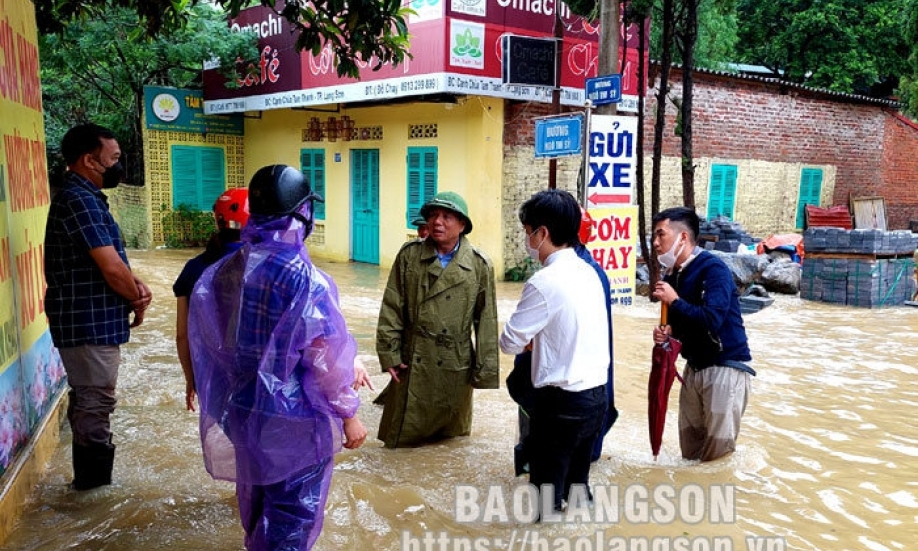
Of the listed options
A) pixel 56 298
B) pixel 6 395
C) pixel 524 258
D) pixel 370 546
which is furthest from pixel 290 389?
pixel 524 258

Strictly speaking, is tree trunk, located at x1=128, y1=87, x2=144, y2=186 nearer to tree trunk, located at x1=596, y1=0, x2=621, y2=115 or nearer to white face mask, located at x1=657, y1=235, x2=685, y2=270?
tree trunk, located at x1=596, y1=0, x2=621, y2=115

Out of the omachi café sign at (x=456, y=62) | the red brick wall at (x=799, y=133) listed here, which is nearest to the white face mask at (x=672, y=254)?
the omachi café sign at (x=456, y=62)

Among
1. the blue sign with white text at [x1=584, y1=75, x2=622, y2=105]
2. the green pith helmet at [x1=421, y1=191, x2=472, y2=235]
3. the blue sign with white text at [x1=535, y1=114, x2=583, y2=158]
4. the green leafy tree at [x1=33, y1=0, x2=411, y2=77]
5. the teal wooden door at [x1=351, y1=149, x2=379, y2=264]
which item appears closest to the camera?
the green pith helmet at [x1=421, y1=191, x2=472, y2=235]

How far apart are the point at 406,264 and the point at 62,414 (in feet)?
8.33

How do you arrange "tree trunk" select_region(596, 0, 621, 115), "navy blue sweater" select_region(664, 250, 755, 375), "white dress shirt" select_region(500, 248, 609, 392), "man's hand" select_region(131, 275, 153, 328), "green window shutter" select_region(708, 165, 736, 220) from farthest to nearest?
1. "green window shutter" select_region(708, 165, 736, 220)
2. "tree trunk" select_region(596, 0, 621, 115)
3. "navy blue sweater" select_region(664, 250, 755, 375)
4. "man's hand" select_region(131, 275, 153, 328)
5. "white dress shirt" select_region(500, 248, 609, 392)

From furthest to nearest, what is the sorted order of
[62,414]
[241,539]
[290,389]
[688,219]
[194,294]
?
[62,414] → [688,219] → [241,539] → [194,294] → [290,389]

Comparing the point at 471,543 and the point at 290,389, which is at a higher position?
the point at 290,389

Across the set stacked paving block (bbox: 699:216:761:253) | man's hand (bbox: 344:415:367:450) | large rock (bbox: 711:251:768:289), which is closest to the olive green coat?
man's hand (bbox: 344:415:367:450)

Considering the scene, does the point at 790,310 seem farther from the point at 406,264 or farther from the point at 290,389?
the point at 290,389

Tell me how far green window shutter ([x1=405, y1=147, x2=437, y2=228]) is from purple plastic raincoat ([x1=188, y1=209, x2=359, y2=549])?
10.5 meters

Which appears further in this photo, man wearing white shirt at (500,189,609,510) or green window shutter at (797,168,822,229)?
green window shutter at (797,168,822,229)

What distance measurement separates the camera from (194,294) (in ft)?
8.62

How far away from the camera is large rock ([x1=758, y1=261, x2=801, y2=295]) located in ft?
38.1

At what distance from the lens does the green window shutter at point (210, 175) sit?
55.3ft
